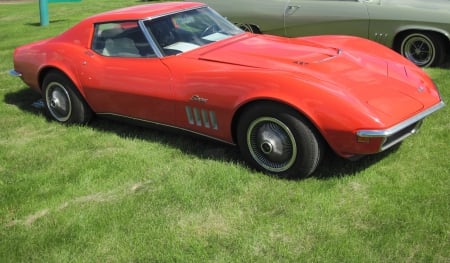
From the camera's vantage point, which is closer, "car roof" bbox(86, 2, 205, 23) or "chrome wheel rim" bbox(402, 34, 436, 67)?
"car roof" bbox(86, 2, 205, 23)

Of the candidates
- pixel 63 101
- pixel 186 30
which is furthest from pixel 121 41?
pixel 63 101

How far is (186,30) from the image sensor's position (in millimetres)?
4754

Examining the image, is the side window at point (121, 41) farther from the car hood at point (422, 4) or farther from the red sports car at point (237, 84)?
the car hood at point (422, 4)

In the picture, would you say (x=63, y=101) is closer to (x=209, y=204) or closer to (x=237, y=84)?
(x=237, y=84)

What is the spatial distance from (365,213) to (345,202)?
18cm

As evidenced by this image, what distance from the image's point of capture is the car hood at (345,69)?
3.60 meters

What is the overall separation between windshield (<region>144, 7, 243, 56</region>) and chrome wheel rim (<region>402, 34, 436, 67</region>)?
2875 millimetres

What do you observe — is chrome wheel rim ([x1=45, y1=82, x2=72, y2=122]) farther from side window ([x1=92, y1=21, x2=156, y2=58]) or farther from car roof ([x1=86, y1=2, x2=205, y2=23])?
car roof ([x1=86, y1=2, x2=205, y2=23])

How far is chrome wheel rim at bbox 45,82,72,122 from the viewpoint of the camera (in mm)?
5375

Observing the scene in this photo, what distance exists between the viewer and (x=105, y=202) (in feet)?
12.5

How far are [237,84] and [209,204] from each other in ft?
3.06

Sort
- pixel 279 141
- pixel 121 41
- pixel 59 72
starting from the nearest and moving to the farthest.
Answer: pixel 279 141 → pixel 121 41 → pixel 59 72

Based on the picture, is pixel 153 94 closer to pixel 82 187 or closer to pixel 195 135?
pixel 195 135

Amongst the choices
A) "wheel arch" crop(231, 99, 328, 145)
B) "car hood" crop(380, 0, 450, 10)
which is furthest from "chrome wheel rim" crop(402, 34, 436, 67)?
"wheel arch" crop(231, 99, 328, 145)
